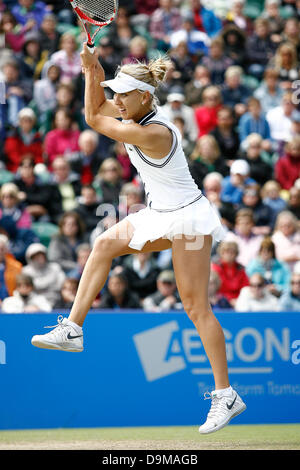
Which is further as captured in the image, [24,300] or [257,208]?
[257,208]

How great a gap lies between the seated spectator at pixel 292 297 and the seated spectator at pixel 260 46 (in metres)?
5.18

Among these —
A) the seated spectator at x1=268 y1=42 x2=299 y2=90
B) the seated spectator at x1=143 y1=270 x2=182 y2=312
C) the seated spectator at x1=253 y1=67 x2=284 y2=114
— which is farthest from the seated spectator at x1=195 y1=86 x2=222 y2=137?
the seated spectator at x1=143 y1=270 x2=182 y2=312

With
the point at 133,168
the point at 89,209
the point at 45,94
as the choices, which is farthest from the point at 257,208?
the point at 45,94

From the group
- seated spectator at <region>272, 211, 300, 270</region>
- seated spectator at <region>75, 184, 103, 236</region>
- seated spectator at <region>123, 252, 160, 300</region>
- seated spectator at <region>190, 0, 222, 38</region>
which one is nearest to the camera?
seated spectator at <region>123, 252, 160, 300</region>

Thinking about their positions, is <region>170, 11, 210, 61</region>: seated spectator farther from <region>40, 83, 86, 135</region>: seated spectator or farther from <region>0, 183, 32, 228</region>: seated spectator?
<region>0, 183, 32, 228</region>: seated spectator

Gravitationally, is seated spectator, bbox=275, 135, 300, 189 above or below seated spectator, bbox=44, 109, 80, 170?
below

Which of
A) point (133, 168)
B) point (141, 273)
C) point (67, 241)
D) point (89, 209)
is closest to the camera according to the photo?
point (141, 273)

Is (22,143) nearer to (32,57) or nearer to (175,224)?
(32,57)

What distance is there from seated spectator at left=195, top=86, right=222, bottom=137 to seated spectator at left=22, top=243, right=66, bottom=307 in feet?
11.2

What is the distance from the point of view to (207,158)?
11.2m

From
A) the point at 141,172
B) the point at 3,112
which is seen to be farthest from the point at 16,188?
the point at 141,172

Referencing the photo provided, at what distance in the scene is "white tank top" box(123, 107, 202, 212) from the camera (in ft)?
18.5

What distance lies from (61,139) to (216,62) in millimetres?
2939

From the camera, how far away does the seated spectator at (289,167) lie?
38.1 ft
